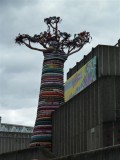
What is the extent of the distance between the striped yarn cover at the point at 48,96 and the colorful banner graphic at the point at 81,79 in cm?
168

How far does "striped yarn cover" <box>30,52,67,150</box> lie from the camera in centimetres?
5194

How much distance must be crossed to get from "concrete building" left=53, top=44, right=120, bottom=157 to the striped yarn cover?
143 cm

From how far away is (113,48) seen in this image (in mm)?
45438

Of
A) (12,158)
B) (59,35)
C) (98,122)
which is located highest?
(59,35)

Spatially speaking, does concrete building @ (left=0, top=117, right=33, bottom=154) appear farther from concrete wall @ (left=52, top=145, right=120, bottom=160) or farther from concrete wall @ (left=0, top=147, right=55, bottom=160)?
concrete wall @ (left=52, top=145, right=120, bottom=160)

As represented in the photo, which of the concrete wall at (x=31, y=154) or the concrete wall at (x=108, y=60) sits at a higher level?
the concrete wall at (x=108, y=60)

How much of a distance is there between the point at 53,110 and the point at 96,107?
13197mm

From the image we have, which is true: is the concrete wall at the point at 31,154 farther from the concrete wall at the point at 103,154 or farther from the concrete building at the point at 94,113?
the concrete wall at the point at 103,154

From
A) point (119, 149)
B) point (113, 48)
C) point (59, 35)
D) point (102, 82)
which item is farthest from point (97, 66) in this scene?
point (119, 149)

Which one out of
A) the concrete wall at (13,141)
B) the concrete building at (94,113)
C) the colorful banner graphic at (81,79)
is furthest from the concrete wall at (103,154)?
the concrete wall at (13,141)

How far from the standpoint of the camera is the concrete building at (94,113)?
38250 millimetres

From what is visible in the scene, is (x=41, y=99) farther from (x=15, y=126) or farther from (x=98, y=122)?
(x=15, y=126)

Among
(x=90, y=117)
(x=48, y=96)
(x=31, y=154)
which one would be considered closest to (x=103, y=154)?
(x=90, y=117)

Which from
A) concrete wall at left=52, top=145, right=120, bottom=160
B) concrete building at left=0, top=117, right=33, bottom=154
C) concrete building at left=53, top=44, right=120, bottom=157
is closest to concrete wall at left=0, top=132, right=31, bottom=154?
concrete building at left=0, top=117, right=33, bottom=154
